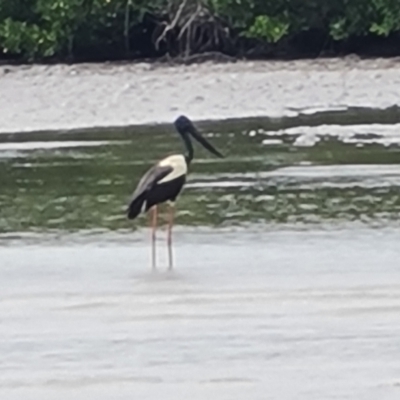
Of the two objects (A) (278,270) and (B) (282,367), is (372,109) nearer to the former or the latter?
(A) (278,270)

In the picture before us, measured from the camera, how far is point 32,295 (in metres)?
11.8

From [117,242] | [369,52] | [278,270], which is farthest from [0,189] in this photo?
[369,52]

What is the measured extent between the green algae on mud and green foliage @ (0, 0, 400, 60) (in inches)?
766

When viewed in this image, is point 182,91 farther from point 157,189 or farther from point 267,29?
point 157,189

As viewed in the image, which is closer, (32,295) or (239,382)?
(239,382)

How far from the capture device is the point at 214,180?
18.5 metres

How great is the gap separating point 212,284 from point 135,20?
34116 millimetres

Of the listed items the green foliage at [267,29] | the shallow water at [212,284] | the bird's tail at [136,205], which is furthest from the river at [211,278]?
the green foliage at [267,29]

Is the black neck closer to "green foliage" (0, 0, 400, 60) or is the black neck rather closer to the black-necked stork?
the black-necked stork

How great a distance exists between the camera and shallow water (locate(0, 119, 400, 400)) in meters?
9.20

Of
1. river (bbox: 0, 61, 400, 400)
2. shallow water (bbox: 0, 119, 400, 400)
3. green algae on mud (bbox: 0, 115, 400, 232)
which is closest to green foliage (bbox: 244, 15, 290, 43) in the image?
green algae on mud (bbox: 0, 115, 400, 232)

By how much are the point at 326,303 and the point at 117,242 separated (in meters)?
3.39

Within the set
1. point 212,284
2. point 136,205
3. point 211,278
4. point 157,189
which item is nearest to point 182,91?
point 157,189

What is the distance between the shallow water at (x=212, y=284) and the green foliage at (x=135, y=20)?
23.6 meters
